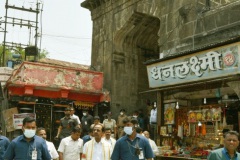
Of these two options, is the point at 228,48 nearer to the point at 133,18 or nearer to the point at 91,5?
the point at 133,18

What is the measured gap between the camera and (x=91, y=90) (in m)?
16.2

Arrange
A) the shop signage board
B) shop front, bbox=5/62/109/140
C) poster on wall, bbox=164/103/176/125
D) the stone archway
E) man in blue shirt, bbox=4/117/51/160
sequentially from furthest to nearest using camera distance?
1. the stone archway
2. shop front, bbox=5/62/109/140
3. poster on wall, bbox=164/103/176/125
4. the shop signage board
5. man in blue shirt, bbox=4/117/51/160

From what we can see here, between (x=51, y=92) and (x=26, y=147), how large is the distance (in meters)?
10.6

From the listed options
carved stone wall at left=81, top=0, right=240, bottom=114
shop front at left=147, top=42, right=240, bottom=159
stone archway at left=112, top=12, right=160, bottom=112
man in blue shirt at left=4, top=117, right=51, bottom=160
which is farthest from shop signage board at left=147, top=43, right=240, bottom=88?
man in blue shirt at left=4, top=117, right=51, bottom=160

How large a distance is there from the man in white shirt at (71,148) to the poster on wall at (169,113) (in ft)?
17.3

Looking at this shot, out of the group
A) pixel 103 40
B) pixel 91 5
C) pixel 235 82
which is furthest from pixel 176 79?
pixel 91 5

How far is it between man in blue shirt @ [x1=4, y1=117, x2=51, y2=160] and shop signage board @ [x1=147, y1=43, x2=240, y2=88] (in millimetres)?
6136

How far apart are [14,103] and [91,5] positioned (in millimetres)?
7224

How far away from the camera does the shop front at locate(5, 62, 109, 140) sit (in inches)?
561

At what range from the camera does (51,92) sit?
15.2 meters

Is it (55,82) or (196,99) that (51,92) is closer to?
(55,82)

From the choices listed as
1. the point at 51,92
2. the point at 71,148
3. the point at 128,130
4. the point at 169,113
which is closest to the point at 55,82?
the point at 51,92

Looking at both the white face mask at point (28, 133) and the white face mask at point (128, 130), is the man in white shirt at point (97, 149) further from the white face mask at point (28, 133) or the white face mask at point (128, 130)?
the white face mask at point (28, 133)

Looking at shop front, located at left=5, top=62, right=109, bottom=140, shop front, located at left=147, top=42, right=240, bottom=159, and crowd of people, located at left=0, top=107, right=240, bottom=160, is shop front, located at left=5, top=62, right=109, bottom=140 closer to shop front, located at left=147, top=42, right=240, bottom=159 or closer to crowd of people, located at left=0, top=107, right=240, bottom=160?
shop front, located at left=147, top=42, right=240, bottom=159
